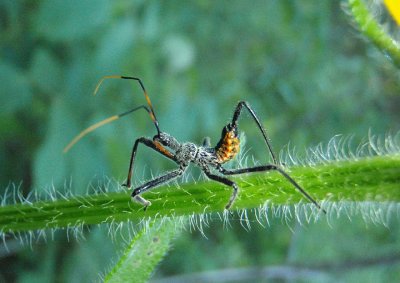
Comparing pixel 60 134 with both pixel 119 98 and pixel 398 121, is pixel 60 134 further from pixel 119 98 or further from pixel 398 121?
pixel 398 121

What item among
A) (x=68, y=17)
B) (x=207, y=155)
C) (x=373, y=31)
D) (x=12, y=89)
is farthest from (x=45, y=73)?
(x=373, y=31)

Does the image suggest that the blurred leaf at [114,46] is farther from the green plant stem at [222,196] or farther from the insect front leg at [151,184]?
the green plant stem at [222,196]

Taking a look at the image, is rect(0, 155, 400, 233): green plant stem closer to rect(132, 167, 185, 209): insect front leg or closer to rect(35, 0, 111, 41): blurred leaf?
rect(132, 167, 185, 209): insect front leg

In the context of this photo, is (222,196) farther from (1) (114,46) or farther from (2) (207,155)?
(1) (114,46)

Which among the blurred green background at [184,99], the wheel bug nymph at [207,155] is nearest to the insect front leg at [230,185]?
the wheel bug nymph at [207,155]

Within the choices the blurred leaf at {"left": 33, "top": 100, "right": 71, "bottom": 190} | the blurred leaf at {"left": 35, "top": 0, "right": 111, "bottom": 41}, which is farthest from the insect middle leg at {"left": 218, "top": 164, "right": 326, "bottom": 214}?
the blurred leaf at {"left": 35, "top": 0, "right": 111, "bottom": 41}

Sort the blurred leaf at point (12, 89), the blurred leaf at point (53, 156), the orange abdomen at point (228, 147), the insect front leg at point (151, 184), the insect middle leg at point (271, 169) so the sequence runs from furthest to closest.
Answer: the blurred leaf at point (12, 89), the blurred leaf at point (53, 156), the orange abdomen at point (228, 147), the insect front leg at point (151, 184), the insect middle leg at point (271, 169)

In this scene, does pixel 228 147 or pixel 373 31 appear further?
pixel 228 147
